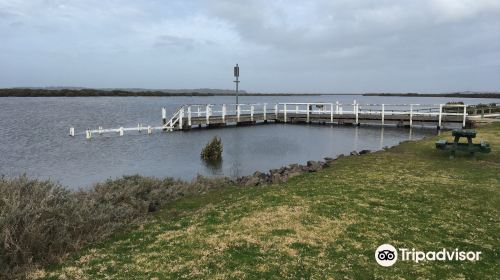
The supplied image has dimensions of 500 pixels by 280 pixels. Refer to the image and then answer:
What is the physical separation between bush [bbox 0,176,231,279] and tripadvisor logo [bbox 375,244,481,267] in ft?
14.7

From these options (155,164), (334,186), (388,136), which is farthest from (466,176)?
(388,136)

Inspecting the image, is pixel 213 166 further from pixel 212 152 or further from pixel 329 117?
pixel 329 117

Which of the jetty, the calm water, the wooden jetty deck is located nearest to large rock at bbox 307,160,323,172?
the calm water

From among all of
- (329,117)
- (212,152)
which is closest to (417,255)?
(212,152)

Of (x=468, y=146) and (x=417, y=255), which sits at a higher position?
(x=468, y=146)

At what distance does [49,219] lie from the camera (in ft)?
19.6

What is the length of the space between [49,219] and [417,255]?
5.42 meters

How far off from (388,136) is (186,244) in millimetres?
24574

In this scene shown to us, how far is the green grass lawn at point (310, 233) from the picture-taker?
4.99m

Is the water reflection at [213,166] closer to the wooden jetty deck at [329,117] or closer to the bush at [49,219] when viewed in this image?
the bush at [49,219]

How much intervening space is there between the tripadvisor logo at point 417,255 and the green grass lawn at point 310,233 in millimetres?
107

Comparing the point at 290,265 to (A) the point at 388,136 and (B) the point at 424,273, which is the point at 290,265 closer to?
(B) the point at 424,273

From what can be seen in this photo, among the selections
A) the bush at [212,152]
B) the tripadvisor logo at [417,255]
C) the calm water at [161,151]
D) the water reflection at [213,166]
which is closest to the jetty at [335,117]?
the calm water at [161,151]

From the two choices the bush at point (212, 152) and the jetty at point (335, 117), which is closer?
the bush at point (212, 152)
